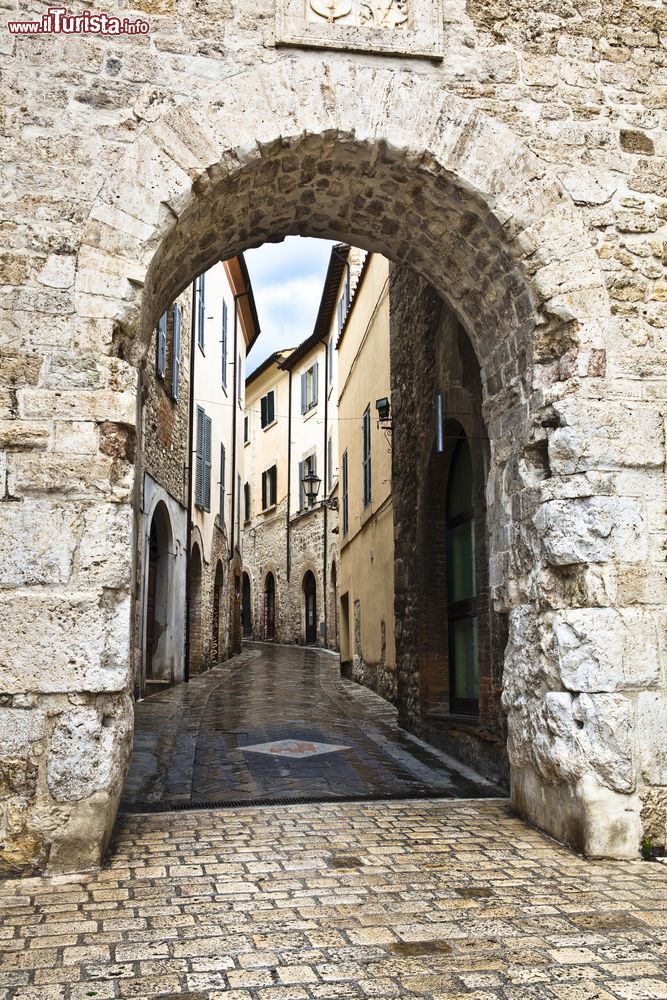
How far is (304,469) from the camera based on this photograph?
24.7 metres

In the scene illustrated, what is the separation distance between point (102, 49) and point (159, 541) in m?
8.33

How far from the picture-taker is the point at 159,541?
1208 cm

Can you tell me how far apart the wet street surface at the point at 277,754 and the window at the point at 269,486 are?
16.7 metres

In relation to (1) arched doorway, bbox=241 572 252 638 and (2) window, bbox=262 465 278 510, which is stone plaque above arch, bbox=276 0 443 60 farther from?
(1) arched doorway, bbox=241 572 252 638

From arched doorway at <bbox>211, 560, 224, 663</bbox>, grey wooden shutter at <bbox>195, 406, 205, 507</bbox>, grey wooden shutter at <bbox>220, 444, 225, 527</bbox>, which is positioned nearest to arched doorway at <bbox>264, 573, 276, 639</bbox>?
arched doorway at <bbox>211, 560, 224, 663</bbox>

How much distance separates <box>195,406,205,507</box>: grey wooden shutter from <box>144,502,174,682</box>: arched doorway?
2513mm

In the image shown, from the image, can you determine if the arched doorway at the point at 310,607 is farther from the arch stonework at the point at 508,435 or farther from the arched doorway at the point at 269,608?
the arch stonework at the point at 508,435

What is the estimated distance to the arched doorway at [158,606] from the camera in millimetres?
11672

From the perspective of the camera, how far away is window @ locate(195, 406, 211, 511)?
47.7 ft

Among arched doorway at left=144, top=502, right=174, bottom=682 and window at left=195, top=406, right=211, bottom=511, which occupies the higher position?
window at left=195, top=406, right=211, bottom=511

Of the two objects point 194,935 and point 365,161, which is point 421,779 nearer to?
point 194,935

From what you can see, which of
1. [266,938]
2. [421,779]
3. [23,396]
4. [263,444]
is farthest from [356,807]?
[263,444]

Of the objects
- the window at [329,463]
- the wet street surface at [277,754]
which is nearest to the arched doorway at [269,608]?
the window at [329,463]

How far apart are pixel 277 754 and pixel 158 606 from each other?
18.5 feet
